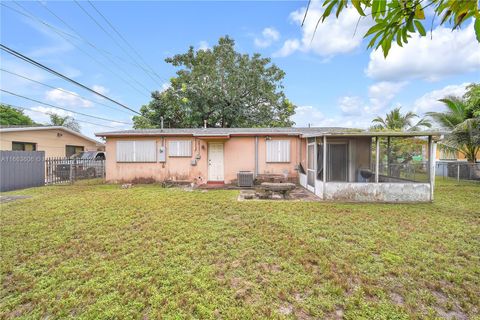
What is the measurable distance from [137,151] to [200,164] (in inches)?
133

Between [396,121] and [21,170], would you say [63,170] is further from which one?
[396,121]

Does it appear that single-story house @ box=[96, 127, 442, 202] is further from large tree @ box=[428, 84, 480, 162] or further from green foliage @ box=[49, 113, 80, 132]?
green foliage @ box=[49, 113, 80, 132]

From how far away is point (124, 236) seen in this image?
4.44 meters

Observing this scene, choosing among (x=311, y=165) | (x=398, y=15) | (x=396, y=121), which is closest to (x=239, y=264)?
(x=398, y=15)

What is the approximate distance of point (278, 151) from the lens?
11.0 metres

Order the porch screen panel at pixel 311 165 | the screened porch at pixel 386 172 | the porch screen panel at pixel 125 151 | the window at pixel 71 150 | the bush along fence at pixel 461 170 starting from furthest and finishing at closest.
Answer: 1. the window at pixel 71 150
2. the bush along fence at pixel 461 170
3. the porch screen panel at pixel 125 151
4. the porch screen panel at pixel 311 165
5. the screened porch at pixel 386 172

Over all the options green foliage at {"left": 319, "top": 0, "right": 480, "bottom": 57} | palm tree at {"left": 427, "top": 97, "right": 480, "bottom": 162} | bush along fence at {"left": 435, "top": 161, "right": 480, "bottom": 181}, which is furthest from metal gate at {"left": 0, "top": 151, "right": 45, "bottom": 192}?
bush along fence at {"left": 435, "top": 161, "right": 480, "bottom": 181}

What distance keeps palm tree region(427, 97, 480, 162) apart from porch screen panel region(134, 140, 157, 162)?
1610 cm

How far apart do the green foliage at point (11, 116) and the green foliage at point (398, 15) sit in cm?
4111

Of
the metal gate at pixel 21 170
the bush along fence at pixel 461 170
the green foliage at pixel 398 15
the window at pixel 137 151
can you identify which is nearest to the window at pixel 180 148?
the window at pixel 137 151

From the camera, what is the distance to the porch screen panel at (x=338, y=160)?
9297 mm

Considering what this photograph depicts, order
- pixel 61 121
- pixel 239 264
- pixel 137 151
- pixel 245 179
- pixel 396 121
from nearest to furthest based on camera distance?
pixel 239 264
pixel 245 179
pixel 137 151
pixel 396 121
pixel 61 121

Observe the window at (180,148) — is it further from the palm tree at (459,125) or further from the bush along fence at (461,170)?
the bush along fence at (461,170)

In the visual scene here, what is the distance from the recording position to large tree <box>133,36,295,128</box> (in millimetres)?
20578
